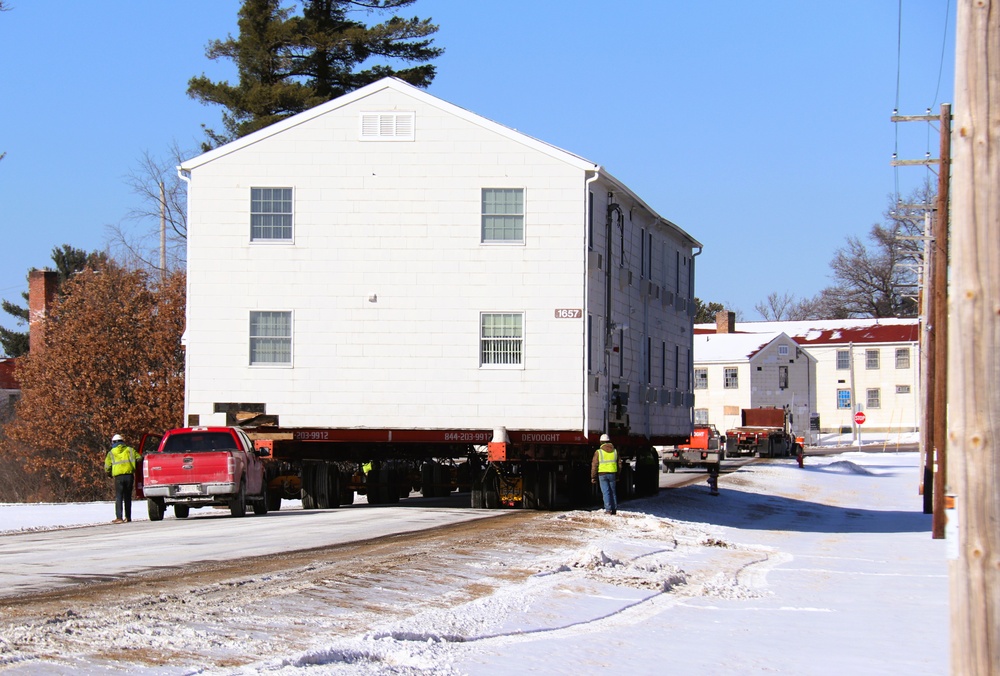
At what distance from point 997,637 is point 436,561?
1080 centimetres

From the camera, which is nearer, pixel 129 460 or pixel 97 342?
pixel 129 460

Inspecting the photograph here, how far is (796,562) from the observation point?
2123cm

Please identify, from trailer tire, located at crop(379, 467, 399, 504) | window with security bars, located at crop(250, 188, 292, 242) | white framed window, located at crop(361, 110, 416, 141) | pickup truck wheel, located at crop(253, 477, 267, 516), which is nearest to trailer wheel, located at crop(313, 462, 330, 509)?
trailer tire, located at crop(379, 467, 399, 504)

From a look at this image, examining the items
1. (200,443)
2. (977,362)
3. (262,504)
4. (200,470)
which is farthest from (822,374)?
(977,362)

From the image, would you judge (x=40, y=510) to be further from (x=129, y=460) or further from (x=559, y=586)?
(x=559, y=586)

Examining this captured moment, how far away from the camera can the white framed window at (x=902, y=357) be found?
9781cm

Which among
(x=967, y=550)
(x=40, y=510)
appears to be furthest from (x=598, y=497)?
(x=967, y=550)

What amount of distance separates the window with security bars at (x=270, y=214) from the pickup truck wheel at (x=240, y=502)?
17.8ft

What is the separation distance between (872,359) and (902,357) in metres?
2.61

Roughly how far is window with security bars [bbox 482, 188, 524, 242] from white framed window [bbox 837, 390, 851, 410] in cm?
7878

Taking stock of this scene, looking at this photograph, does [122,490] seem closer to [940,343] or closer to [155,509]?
[155,509]

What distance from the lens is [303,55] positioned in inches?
2127

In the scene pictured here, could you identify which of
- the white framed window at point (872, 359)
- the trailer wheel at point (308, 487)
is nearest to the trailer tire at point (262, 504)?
the trailer wheel at point (308, 487)

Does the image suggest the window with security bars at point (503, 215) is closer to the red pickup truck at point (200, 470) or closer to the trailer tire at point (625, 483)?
the red pickup truck at point (200, 470)
